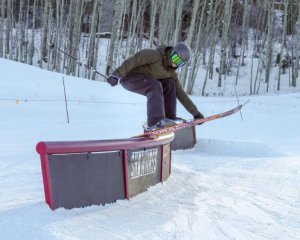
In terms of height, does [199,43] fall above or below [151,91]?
above

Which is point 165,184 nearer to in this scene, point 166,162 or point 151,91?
point 166,162

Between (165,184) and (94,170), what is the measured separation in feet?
4.48

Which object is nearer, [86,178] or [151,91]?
[86,178]

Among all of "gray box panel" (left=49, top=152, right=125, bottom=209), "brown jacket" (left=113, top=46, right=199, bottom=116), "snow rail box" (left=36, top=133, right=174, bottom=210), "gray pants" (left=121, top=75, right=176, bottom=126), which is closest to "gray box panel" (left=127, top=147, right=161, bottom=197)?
"snow rail box" (left=36, top=133, right=174, bottom=210)

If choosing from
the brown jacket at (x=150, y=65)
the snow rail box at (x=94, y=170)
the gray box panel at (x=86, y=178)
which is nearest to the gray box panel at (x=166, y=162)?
the snow rail box at (x=94, y=170)

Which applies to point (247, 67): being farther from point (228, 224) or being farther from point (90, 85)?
point (228, 224)

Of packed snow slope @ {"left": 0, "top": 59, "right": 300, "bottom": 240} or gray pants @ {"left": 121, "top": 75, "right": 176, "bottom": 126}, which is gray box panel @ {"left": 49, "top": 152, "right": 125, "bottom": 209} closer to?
packed snow slope @ {"left": 0, "top": 59, "right": 300, "bottom": 240}

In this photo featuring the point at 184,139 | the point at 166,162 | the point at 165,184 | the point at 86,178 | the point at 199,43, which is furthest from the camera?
the point at 199,43

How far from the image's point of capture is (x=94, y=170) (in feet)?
11.0

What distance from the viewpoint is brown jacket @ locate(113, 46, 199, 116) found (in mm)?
4719

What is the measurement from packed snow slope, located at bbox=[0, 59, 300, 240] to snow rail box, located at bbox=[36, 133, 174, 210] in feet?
0.31

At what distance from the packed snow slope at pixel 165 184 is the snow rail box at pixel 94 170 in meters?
0.10

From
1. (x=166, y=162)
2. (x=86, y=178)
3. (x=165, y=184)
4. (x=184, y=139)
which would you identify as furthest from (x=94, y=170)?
(x=184, y=139)

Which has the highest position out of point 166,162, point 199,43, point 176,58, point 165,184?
point 199,43
